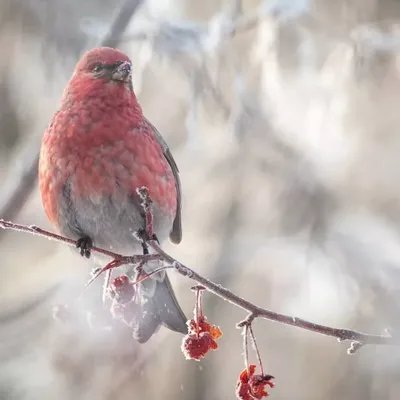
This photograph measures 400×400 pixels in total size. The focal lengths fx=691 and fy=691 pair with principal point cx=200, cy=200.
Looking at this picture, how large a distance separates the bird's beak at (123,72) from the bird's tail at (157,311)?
603 mm

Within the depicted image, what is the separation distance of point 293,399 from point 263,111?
1398mm

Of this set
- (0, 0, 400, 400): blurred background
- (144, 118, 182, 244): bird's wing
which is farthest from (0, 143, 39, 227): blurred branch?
(0, 0, 400, 400): blurred background

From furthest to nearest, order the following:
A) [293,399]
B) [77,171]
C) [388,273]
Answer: [293,399]
[388,273]
[77,171]

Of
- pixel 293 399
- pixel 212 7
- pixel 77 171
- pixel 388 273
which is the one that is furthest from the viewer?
pixel 212 7

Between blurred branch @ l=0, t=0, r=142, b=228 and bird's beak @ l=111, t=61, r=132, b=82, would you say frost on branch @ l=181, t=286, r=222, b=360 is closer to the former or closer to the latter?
bird's beak @ l=111, t=61, r=132, b=82

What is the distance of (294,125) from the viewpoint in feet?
11.1

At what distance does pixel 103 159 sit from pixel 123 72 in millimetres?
220

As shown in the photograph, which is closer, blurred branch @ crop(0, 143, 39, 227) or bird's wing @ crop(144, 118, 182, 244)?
bird's wing @ crop(144, 118, 182, 244)

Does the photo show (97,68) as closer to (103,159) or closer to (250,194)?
(103,159)

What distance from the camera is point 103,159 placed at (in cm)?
171

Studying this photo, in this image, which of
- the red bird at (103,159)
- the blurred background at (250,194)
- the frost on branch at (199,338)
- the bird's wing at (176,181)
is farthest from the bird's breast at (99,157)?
the blurred background at (250,194)

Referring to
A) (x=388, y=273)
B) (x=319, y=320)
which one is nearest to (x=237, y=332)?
(x=319, y=320)

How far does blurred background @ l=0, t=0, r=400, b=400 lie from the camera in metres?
3.14

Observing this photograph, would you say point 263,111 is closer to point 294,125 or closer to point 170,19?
point 294,125
